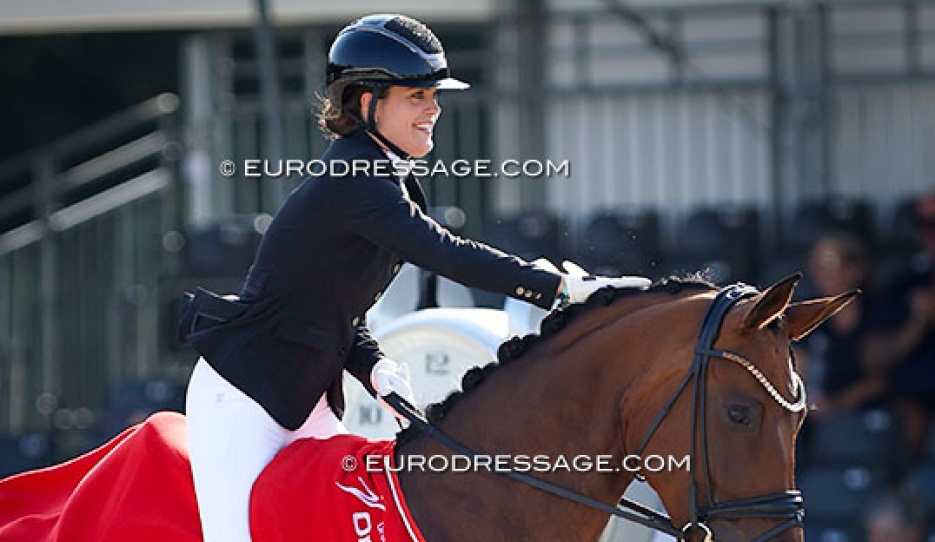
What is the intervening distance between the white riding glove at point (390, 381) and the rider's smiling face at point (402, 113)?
0.55 metres

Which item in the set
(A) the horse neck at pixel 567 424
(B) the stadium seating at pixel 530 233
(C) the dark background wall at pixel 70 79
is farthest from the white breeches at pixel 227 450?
(C) the dark background wall at pixel 70 79

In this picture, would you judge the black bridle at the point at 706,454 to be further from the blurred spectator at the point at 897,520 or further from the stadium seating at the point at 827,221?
the stadium seating at the point at 827,221

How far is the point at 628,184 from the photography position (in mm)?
10492

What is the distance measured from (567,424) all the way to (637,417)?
0.18 metres

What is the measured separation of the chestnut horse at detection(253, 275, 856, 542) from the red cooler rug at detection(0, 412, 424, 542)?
6cm

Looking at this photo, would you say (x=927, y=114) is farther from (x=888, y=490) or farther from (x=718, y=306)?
(x=718, y=306)

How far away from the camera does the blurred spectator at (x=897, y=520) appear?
26.1 ft

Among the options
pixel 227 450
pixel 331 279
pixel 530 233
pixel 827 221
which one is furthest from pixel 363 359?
pixel 827 221

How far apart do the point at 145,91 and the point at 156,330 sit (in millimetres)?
5609

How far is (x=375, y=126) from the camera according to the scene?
4.18 meters

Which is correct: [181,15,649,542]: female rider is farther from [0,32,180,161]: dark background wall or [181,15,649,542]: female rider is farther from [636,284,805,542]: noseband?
[0,32,180,161]: dark background wall

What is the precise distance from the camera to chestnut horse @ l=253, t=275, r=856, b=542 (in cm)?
371

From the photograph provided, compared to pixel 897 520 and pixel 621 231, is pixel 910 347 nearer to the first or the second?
pixel 897 520

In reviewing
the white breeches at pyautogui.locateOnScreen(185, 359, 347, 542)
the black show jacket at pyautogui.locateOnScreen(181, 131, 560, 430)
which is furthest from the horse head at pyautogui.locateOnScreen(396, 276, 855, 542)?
the white breeches at pyautogui.locateOnScreen(185, 359, 347, 542)
